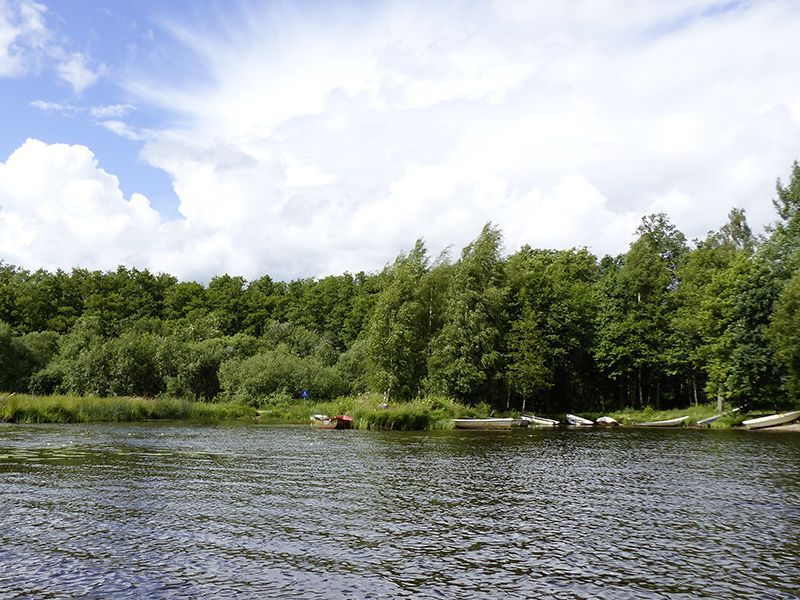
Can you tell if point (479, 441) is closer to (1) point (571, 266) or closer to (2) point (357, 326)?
(1) point (571, 266)

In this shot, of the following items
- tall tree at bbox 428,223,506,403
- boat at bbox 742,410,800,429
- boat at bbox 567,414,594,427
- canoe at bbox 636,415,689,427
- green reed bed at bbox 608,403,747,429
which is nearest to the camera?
boat at bbox 742,410,800,429

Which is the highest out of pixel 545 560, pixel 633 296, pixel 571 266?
pixel 571 266

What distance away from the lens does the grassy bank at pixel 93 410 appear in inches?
1934

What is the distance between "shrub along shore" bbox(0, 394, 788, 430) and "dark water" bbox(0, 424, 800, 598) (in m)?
20.2

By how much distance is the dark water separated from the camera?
11.8m

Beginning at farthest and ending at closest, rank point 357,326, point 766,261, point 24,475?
point 357,326 → point 766,261 → point 24,475

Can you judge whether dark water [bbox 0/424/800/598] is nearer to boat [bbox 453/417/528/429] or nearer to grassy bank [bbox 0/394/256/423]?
grassy bank [bbox 0/394/256/423]

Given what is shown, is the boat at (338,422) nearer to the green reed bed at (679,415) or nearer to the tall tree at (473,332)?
the tall tree at (473,332)

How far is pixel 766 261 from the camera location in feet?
198

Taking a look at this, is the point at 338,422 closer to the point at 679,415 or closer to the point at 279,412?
the point at 279,412

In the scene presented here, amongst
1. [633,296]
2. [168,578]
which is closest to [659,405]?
[633,296]

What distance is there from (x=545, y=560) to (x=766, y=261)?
5712cm

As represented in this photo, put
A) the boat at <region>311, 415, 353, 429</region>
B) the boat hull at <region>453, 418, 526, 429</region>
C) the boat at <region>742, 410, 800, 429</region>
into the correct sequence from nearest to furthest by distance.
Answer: the boat at <region>311, 415, 353, 429</region>, the boat at <region>742, 410, 800, 429</region>, the boat hull at <region>453, 418, 526, 429</region>

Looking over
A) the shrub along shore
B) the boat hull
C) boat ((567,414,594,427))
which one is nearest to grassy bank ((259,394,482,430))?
the shrub along shore
